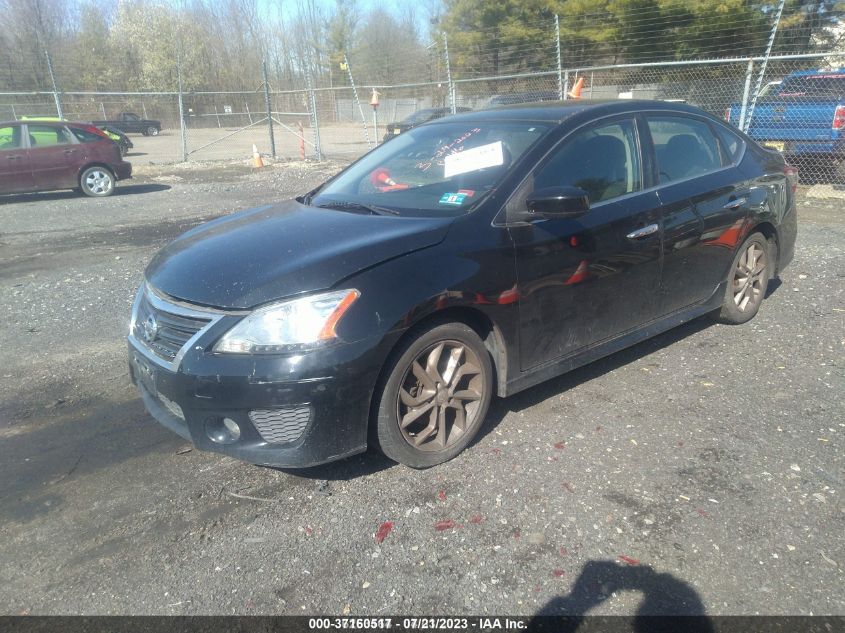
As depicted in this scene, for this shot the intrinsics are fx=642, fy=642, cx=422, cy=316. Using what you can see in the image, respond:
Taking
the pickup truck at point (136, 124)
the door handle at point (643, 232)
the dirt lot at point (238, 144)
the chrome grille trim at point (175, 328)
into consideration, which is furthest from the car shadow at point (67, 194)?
the pickup truck at point (136, 124)

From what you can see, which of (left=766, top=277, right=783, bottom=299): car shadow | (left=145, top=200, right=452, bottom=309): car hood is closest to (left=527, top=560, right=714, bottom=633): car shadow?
(left=145, top=200, right=452, bottom=309): car hood

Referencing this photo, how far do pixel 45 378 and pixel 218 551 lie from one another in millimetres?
2595

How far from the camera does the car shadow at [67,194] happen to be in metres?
13.4

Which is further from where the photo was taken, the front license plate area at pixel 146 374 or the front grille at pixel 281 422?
the front license plate area at pixel 146 374

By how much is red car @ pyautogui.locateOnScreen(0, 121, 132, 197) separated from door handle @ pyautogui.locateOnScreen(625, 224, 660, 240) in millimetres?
12771

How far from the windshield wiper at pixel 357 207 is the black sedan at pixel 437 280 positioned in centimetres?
2

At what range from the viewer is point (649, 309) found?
162 inches

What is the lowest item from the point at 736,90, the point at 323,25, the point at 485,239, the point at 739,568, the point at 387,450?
the point at 739,568

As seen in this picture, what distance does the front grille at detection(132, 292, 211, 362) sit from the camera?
2934 millimetres

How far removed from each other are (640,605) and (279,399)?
164 centimetres

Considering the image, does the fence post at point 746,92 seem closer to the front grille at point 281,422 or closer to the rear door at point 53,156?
the front grille at point 281,422

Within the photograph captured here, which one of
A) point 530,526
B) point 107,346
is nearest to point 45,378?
point 107,346

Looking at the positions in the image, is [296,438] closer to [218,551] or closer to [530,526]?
[218,551]

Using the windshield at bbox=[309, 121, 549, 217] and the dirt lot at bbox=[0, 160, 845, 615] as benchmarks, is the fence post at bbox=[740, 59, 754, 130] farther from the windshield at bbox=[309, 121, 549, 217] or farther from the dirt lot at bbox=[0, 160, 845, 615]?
the windshield at bbox=[309, 121, 549, 217]
